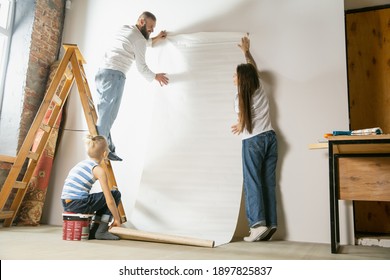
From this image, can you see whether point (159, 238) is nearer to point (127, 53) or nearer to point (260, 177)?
point (260, 177)

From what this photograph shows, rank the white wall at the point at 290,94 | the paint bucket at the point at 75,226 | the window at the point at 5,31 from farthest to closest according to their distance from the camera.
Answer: the window at the point at 5,31, the white wall at the point at 290,94, the paint bucket at the point at 75,226

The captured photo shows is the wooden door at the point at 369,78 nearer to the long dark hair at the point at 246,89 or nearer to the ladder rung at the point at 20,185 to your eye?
the long dark hair at the point at 246,89

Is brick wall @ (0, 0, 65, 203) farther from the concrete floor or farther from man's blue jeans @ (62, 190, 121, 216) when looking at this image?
the concrete floor

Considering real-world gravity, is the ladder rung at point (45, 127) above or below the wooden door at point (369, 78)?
below

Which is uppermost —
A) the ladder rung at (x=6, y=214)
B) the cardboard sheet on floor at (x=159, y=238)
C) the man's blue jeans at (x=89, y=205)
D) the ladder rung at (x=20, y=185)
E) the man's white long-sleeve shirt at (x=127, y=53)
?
the man's white long-sleeve shirt at (x=127, y=53)

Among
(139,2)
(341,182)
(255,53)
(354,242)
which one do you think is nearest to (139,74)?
(139,2)

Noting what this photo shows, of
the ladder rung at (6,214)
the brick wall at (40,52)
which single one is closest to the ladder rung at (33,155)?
the brick wall at (40,52)

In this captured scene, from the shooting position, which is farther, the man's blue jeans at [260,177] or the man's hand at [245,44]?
the man's hand at [245,44]

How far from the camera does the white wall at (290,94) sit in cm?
268

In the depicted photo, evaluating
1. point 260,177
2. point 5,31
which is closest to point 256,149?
point 260,177

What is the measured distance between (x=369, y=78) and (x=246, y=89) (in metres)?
1.21

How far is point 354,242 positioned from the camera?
249cm

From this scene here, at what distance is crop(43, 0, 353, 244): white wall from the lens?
8.78 ft

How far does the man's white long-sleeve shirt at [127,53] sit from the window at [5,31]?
115cm
